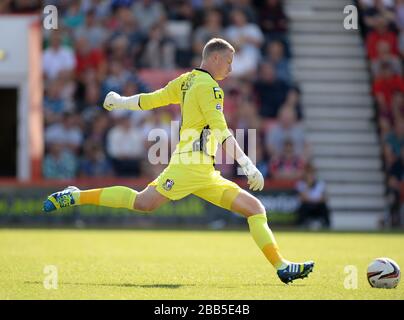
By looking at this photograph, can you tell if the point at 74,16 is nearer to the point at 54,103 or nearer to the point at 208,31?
the point at 54,103

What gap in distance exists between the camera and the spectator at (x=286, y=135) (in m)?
21.7

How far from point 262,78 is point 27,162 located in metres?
5.55

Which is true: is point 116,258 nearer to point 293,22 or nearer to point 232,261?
point 232,261

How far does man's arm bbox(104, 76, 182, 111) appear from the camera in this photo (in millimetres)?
10523

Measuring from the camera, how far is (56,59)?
22703 millimetres

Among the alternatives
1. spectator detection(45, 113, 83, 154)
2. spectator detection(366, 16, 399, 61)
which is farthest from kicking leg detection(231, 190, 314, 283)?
spectator detection(366, 16, 399, 61)

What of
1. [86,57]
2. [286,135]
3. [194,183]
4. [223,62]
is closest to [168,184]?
[194,183]

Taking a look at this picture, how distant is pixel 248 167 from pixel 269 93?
1317 centimetres

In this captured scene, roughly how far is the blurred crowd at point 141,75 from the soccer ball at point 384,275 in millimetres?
11372

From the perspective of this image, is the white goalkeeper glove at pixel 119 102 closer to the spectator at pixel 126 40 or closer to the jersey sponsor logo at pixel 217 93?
the jersey sponsor logo at pixel 217 93

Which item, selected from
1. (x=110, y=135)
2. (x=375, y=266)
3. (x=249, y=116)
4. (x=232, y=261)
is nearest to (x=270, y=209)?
(x=249, y=116)

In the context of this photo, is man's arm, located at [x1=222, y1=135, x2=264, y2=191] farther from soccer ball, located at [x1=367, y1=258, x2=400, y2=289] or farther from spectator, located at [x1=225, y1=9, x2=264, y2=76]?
spectator, located at [x1=225, y1=9, x2=264, y2=76]

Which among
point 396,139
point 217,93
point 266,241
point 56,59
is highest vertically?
point 56,59

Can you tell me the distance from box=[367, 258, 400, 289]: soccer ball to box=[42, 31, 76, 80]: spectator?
45.6 feet
